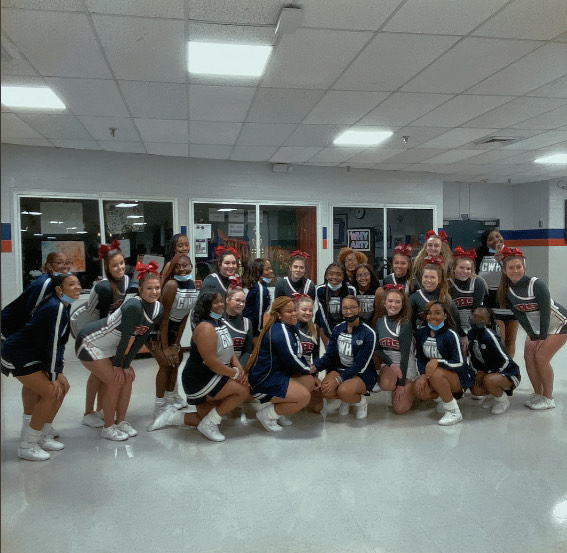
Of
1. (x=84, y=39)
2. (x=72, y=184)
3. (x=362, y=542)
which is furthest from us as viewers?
(x=72, y=184)

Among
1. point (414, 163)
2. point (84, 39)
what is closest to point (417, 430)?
point (84, 39)

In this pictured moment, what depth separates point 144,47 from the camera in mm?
3199

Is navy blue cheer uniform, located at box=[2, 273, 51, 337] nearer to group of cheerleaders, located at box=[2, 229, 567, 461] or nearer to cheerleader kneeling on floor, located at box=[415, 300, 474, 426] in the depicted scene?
group of cheerleaders, located at box=[2, 229, 567, 461]

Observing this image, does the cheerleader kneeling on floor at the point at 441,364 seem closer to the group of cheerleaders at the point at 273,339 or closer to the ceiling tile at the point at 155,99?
the group of cheerleaders at the point at 273,339

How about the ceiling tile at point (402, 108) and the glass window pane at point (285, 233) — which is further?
the glass window pane at point (285, 233)

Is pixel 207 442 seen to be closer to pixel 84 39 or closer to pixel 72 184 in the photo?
pixel 84 39

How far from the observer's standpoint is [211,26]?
297cm

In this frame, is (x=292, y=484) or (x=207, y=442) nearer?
(x=292, y=484)

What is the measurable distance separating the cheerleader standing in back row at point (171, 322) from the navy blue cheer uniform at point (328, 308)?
117 cm

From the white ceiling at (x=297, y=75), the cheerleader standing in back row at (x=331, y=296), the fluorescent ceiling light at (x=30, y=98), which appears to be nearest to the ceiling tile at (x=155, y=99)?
the white ceiling at (x=297, y=75)

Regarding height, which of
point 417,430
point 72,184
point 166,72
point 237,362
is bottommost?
point 417,430

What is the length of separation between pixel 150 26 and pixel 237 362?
2.30 metres

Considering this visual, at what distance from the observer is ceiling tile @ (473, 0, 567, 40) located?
2.74 metres

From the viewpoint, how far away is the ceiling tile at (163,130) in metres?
4.98
